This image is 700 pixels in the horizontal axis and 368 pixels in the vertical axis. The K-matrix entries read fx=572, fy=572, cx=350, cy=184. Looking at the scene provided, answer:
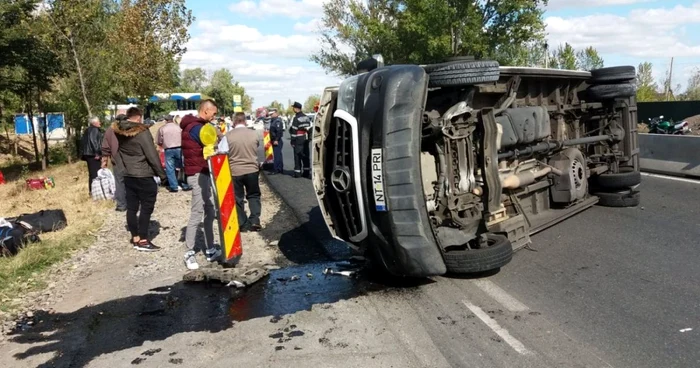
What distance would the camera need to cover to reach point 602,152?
8.27 metres

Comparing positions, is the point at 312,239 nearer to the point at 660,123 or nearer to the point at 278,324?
the point at 278,324

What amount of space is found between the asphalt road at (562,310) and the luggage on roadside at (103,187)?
579 cm

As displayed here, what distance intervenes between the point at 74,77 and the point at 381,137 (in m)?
17.3

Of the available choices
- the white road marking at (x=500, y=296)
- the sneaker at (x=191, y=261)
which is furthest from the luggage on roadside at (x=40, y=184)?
the white road marking at (x=500, y=296)

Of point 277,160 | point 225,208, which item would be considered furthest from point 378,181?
point 277,160

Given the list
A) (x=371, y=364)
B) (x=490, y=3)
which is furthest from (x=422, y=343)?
(x=490, y=3)

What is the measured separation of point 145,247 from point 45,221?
7.36 ft

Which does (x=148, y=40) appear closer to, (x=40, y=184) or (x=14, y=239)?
(x=40, y=184)

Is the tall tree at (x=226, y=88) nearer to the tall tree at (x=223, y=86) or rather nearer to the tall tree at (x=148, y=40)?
the tall tree at (x=223, y=86)

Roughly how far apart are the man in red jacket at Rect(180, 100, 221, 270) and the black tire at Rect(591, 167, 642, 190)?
17.4 ft

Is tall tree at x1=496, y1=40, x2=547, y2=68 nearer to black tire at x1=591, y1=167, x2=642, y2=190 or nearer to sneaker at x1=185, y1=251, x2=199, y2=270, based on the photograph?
black tire at x1=591, y1=167, x2=642, y2=190

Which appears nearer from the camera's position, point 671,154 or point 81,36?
point 671,154

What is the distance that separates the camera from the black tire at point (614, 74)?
7.86 meters

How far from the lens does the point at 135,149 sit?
274 inches
